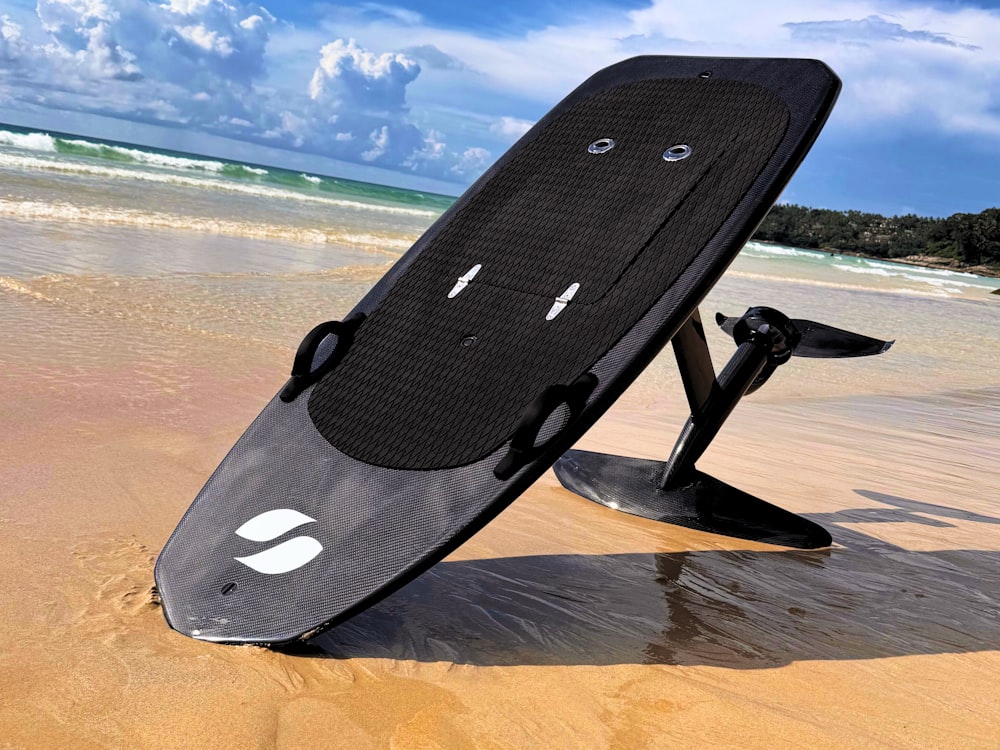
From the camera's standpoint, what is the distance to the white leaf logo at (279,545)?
190 cm

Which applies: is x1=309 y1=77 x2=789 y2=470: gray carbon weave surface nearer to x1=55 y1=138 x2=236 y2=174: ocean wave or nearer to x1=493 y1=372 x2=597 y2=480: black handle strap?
x1=493 y1=372 x2=597 y2=480: black handle strap

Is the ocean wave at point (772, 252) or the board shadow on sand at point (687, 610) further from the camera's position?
the ocean wave at point (772, 252)

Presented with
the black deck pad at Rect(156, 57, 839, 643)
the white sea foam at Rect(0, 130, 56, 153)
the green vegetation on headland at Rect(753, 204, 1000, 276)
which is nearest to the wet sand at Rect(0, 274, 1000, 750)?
the black deck pad at Rect(156, 57, 839, 643)

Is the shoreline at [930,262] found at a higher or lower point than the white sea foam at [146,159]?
higher

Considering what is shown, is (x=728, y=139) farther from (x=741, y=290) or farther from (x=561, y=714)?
(x=741, y=290)

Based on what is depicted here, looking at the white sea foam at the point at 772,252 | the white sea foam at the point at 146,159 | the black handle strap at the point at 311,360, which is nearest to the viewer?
the black handle strap at the point at 311,360

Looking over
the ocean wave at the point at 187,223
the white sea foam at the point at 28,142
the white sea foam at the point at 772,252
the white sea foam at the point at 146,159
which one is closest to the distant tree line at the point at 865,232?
the white sea foam at the point at 772,252

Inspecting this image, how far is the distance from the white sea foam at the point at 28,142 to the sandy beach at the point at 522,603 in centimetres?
2183

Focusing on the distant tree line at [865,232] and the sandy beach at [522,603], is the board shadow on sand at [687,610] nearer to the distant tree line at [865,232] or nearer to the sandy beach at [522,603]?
the sandy beach at [522,603]

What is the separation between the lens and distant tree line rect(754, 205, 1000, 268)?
154ft

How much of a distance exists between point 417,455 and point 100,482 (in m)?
1.12

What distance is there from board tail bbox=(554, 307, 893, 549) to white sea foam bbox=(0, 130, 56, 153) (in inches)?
948

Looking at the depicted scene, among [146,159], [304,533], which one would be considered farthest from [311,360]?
[146,159]

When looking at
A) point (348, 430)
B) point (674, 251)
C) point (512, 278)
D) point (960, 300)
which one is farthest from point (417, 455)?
point (960, 300)
